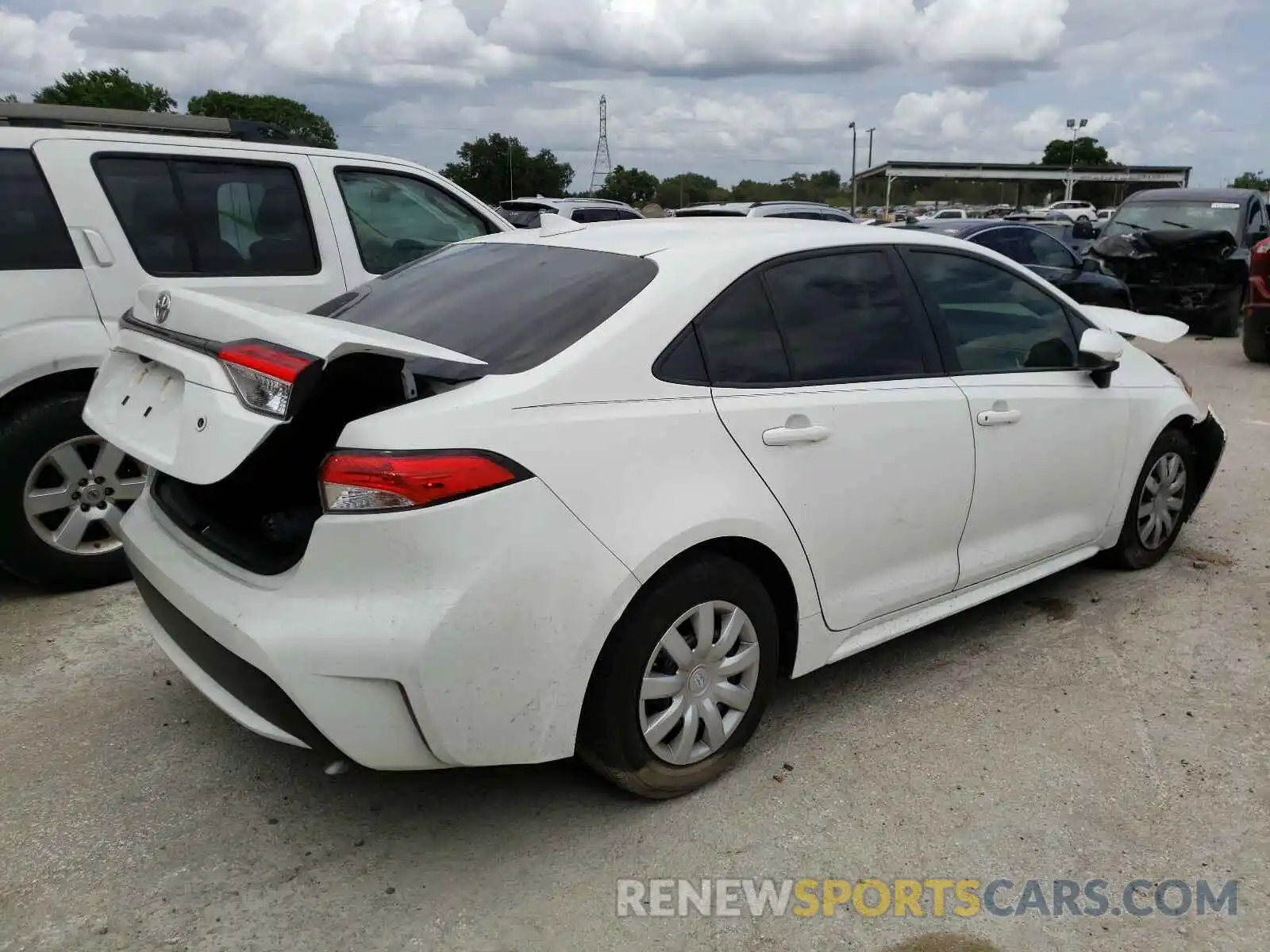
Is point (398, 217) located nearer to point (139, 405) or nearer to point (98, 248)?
point (98, 248)

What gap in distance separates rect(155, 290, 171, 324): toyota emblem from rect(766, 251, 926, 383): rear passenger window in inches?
70.0

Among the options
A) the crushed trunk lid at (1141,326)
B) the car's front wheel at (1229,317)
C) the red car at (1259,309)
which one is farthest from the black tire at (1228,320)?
the crushed trunk lid at (1141,326)

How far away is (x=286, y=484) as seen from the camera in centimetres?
282

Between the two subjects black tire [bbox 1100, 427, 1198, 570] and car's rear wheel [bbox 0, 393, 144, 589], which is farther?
black tire [bbox 1100, 427, 1198, 570]

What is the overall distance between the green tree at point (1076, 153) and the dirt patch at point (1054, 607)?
99.1m

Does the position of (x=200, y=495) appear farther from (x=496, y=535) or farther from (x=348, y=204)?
(x=348, y=204)

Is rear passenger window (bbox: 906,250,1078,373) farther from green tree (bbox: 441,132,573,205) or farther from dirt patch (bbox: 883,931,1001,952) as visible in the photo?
green tree (bbox: 441,132,573,205)

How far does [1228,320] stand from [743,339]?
11.5 meters

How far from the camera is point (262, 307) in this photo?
2.90 meters

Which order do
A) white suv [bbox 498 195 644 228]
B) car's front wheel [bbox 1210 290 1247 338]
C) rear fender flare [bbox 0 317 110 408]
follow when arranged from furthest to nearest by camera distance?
white suv [bbox 498 195 644 228] < car's front wheel [bbox 1210 290 1247 338] < rear fender flare [bbox 0 317 110 408]

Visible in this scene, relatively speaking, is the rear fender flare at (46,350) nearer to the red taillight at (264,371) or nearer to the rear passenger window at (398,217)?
the rear passenger window at (398,217)

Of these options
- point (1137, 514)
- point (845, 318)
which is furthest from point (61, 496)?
point (1137, 514)

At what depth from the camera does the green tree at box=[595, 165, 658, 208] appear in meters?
60.2

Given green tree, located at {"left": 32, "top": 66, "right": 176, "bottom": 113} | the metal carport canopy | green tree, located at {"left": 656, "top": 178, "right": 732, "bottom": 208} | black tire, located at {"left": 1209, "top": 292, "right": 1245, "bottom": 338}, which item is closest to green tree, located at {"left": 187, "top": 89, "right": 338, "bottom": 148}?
green tree, located at {"left": 32, "top": 66, "right": 176, "bottom": 113}
